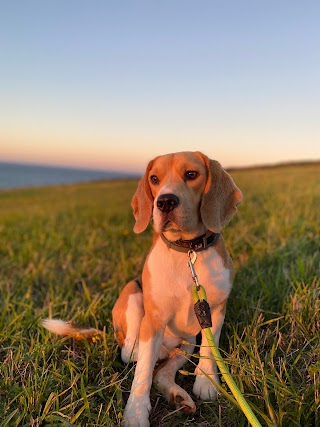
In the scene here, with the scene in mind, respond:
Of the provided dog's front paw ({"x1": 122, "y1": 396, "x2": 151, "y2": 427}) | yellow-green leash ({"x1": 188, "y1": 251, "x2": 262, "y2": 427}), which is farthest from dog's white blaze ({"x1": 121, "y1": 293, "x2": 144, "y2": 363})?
yellow-green leash ({"x1": 188, "y1": 251, "x2": 262, "y2": 427})

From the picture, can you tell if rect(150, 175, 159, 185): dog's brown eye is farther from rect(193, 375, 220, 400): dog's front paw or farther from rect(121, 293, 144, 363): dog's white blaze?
rect(193, 375, 220, 400): dog's front paw

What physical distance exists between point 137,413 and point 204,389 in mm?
531

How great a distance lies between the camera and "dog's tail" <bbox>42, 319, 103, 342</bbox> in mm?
3311

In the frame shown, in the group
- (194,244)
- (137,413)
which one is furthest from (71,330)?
(194,244)

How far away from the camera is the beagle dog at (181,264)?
8.93 ft

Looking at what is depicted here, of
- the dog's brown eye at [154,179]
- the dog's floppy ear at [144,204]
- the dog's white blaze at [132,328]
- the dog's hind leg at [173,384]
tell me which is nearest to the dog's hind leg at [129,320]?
the dog's white blaze at [132,328]

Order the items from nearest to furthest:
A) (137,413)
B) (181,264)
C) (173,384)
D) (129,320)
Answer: (137,413) → (173,384) → (181,264) → (129,320)

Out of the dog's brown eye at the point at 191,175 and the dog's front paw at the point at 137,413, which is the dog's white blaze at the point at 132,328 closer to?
the dog's front paw at the point at 137,413

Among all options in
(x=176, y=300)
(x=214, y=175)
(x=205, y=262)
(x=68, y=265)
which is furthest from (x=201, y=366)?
(x=68, y=265)

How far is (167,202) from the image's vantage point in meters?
2.66

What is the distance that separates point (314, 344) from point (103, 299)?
2.09m

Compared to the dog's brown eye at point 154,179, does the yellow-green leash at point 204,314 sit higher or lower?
lower

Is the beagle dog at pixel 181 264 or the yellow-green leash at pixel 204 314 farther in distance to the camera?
the beagle dog at pixel 181 264

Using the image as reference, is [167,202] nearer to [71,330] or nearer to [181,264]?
[181,264]
